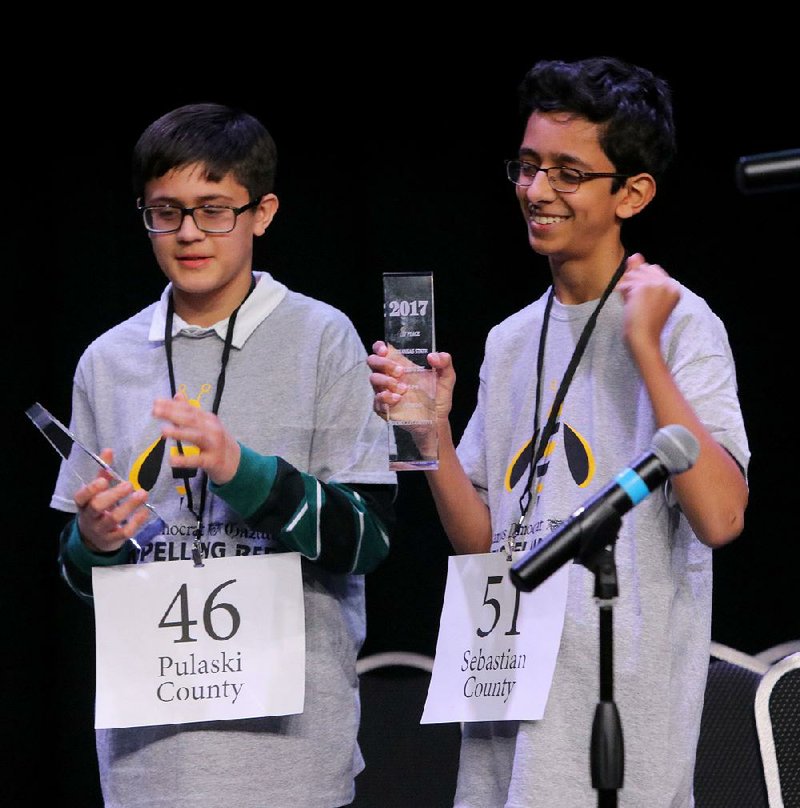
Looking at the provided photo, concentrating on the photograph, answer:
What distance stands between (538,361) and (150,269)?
181 cm

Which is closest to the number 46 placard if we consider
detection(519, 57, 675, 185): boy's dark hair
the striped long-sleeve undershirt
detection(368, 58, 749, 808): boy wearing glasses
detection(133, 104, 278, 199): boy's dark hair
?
detection(368, 58, 749, 808): boy wearing glasses

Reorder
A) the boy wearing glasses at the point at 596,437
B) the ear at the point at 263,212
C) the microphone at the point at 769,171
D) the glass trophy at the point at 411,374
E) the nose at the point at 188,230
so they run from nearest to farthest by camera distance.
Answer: the microphone at the point at 769,171 → the boy wearing glasses at the point at 596,437 → the glass trophy at the point at 411,374 → the nose at the point at 188,230 → the ear at the point at 263,212

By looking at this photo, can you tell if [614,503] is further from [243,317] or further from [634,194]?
[243,317]

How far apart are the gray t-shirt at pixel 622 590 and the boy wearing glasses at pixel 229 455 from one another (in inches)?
10.5

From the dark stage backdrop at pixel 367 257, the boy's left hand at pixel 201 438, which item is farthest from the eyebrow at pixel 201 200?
the dark stage backdrop at pixel 367 257

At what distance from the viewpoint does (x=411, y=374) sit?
220 cm

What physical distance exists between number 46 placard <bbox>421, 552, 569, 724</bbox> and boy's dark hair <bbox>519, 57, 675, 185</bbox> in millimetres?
722

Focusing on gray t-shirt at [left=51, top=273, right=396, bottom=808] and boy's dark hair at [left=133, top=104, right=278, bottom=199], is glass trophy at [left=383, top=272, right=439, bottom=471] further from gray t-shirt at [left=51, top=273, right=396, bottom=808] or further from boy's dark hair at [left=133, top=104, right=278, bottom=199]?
boy's dark hair at [left=133, top=104, right=278, bottom=199]

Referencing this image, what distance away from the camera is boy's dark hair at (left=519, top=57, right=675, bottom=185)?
2.34 meters

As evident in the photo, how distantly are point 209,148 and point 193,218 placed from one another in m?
0.15

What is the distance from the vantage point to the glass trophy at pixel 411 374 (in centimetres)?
216

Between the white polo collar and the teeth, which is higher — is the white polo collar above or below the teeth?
below

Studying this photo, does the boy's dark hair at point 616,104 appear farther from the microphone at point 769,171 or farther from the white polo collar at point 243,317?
the microphone at point 769,171

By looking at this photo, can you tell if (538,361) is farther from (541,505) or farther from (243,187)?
(243,187)
